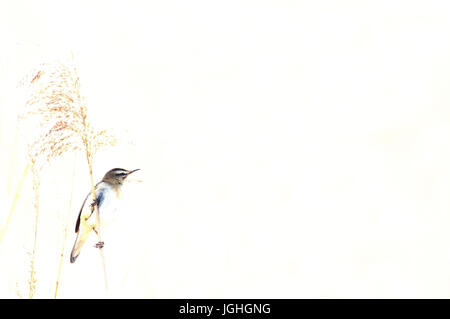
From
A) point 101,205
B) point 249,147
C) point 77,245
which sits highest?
point 249,147

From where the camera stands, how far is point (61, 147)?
1.51 meters

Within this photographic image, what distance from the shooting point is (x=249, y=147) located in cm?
160

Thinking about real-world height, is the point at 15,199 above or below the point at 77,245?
above

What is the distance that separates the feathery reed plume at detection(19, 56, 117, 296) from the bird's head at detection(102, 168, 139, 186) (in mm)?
53

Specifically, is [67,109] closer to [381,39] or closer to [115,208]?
[115,208]

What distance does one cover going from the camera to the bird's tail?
154 centimetres

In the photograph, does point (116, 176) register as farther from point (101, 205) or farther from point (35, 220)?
point (35, 220)

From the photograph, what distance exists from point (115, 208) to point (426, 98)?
3.30 ft

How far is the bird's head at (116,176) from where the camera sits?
5.19 feet

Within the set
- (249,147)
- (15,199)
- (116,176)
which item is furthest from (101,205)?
(249,147)

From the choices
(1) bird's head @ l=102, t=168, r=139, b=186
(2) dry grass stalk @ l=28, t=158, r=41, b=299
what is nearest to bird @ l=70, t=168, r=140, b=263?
(1) bird's head @ l=102, t=168, r=139, b=186

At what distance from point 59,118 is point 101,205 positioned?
287mm

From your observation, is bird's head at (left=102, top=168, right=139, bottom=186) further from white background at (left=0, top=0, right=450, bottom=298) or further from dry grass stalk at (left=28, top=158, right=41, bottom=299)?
dry grass stalk at (left=28, top=158, right=41, bottom=299)

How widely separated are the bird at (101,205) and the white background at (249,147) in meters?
0.02
